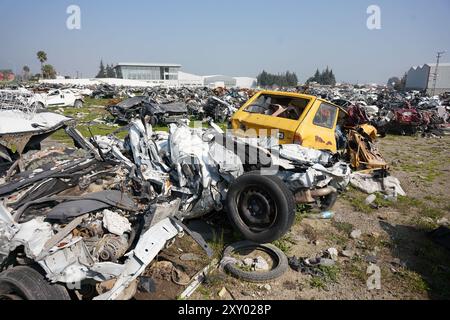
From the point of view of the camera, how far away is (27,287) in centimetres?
230

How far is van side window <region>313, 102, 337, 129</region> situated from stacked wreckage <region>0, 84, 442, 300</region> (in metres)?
1.18

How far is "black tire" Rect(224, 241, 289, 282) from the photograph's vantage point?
3113 millimetres

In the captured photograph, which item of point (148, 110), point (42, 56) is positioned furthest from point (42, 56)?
point (148, 110)

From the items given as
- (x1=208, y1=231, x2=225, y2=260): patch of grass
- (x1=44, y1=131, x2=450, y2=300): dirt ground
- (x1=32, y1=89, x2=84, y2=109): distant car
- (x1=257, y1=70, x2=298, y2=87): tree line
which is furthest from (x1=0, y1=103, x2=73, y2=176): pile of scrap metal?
(x1=257, y1=70, x2=298, y2=87): tree line

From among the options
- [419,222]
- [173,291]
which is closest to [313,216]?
[419,222]

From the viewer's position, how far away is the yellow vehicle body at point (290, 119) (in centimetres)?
487

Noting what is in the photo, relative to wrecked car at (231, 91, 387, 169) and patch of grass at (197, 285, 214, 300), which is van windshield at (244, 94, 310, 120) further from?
patch of grass at (197, 285, 214, 300)

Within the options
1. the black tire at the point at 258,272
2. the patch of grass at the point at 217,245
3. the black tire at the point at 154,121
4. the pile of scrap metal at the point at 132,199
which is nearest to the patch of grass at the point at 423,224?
the pile of scrap metal at the point at 132,199

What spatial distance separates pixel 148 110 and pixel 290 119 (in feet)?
29.8

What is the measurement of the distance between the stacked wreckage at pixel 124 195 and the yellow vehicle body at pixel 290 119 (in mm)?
709
